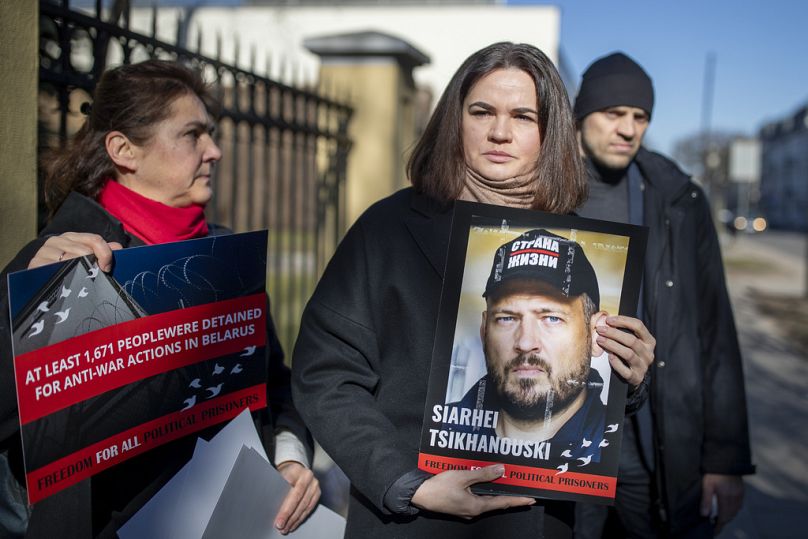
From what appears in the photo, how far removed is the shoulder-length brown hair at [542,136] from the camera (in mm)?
1812

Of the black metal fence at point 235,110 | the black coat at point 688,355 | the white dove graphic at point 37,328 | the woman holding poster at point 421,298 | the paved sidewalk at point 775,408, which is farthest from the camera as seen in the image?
the paved sidewalk at point 775,408

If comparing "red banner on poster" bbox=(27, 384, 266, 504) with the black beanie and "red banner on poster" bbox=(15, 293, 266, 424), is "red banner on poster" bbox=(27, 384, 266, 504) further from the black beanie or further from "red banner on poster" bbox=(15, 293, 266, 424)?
the black beanie

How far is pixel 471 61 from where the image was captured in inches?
73.0

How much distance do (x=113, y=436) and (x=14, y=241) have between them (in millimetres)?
1046

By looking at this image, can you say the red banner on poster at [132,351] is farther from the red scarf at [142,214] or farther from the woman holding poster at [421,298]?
the red scarf at [142,214]

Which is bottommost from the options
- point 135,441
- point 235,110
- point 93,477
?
point 93,477

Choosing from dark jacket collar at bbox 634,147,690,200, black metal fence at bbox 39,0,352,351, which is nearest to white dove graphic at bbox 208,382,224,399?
black metal fence at bbox 39,0,352,351

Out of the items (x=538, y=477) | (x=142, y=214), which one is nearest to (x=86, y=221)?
(x=142, y=214)

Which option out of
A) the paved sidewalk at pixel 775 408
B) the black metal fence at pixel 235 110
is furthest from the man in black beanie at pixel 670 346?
the paved sidewalk at pixel 775 408

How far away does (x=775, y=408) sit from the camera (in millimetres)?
6895

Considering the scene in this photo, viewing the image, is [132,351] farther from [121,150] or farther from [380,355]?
[121,150]

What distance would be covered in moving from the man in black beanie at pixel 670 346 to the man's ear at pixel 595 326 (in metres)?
0.97

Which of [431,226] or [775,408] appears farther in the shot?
[775,408]

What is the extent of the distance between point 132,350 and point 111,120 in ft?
2.36
